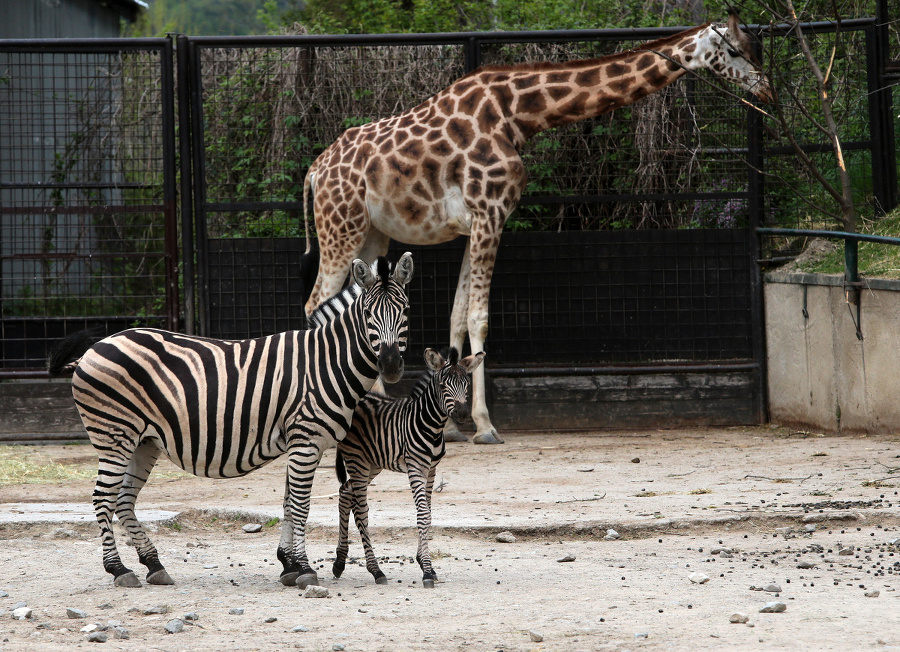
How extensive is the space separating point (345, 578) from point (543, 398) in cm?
493

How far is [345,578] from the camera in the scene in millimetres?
5539

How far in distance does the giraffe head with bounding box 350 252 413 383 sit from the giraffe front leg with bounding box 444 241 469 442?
4260mm

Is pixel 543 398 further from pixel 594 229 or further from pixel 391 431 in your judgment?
pixel 391 431

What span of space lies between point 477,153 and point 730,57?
2355 millimetres

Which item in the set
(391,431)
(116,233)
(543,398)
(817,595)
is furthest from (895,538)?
(116,233)

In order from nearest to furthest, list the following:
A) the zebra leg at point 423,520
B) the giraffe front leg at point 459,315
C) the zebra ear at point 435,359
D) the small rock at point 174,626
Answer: the small rock at point 174,626
the zebra leg at point 423,520
the zebra ear at point 435,359
the giraffe front leg at point 459,315

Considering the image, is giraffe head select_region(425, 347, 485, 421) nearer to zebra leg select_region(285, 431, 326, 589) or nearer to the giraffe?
zebra leg select_region(285, 431, 326, 589)

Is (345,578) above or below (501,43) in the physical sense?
below

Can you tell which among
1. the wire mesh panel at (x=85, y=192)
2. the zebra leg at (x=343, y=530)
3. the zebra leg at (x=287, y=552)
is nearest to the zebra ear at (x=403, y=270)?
the zebra leg at (x=343, y=530)

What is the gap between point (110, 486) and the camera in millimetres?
5414

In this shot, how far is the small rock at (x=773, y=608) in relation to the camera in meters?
4.54

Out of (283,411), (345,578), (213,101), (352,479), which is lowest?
(345,578)

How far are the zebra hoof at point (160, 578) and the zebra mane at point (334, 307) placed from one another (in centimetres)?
147

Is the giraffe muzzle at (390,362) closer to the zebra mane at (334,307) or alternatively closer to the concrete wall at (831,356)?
the zebra mane at (334,307)
